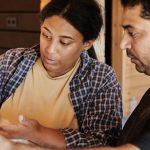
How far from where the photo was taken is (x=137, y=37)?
1225 millimetres

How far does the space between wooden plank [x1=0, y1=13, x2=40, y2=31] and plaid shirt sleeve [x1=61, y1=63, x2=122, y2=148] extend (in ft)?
6.41

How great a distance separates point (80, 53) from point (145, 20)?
0.60 meters

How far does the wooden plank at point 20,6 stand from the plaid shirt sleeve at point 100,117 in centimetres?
200

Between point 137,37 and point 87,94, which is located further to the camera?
point 87,94

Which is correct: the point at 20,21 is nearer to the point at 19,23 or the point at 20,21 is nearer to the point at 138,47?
the point at 19,23

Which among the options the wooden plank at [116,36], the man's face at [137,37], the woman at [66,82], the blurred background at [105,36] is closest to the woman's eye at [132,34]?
the man's face at [137,37]

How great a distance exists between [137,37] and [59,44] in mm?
474

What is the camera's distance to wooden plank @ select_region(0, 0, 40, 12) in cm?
356

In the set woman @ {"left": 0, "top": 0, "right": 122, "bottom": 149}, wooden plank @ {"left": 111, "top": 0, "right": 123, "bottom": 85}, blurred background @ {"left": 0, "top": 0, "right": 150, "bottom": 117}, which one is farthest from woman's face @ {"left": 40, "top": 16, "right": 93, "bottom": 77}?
wooden plank @ {"left": 111, "top": 0, "right": 123, "bottom": 85}

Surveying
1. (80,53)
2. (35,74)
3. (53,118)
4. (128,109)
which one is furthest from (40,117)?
(128,109)

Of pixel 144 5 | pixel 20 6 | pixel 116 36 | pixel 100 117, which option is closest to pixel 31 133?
pixel 100 117

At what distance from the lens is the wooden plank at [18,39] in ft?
12.1

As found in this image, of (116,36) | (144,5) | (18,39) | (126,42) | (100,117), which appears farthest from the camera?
(18,39)

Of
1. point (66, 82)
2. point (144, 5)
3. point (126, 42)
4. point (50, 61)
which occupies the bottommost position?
point (66, 82)
